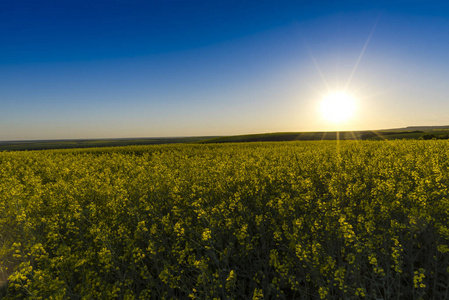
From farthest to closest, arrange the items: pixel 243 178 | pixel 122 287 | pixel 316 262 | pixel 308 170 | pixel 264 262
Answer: pixel 308 170 → pixel 243 178 → pixel 264 262 → pixel 122 287 → pixel 316 262

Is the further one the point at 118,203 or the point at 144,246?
the point at 118,203

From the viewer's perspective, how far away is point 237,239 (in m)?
4.86

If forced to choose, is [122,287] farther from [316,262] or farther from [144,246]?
[316,262]

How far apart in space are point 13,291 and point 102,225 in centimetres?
200

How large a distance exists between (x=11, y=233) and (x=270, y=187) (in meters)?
7.07

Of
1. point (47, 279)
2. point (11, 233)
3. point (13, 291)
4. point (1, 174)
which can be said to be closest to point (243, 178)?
point (47, 279)

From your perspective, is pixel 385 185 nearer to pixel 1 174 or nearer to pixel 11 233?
pixel 11 233

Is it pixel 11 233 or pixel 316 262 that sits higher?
pixel 316 262

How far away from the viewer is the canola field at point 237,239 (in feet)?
10.5

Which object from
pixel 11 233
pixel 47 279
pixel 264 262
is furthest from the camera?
pixel 11 233

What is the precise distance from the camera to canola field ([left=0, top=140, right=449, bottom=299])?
3.21 meters

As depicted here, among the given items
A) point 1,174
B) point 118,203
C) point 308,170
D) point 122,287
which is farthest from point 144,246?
point 1,174

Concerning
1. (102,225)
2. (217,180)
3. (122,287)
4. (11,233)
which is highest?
(217,180)

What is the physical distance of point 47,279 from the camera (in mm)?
3396
